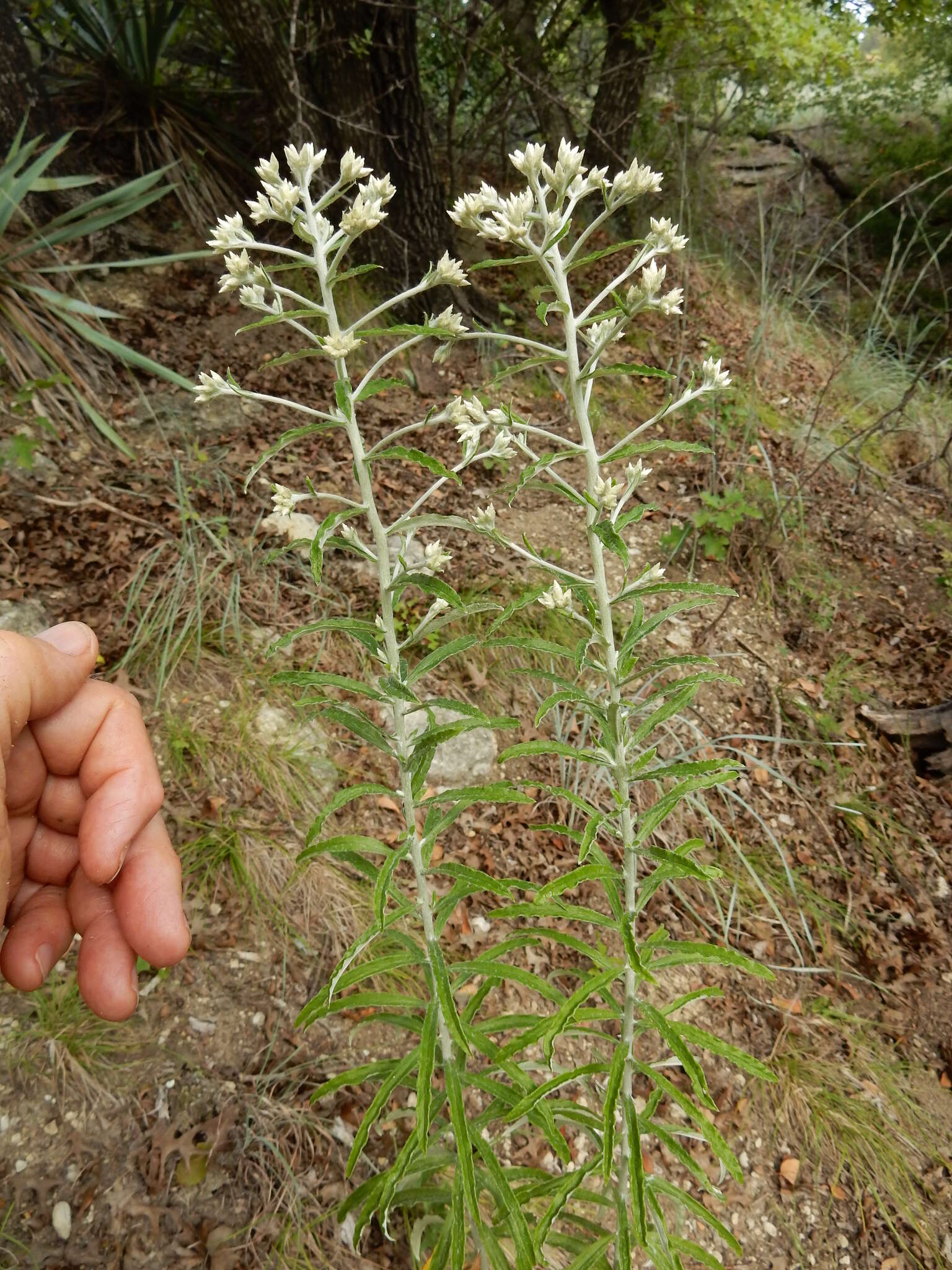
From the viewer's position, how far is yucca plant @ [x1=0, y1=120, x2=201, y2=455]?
3.56 m

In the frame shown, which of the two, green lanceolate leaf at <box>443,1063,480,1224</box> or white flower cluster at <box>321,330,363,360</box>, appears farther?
green lanceolate leaf at <box>443,1063,480,1224</box>

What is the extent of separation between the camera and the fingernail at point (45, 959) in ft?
5.02

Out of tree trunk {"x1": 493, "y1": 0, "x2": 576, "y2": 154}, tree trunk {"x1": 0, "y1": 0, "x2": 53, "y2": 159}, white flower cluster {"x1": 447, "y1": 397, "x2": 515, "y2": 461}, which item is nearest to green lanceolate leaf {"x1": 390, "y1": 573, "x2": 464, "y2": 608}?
white flower cluster {"x1": 447, "y1": 397, "x2": 515, "y2": 461}

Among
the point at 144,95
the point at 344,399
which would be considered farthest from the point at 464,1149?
the point at 144,95

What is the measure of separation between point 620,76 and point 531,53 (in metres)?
0.67

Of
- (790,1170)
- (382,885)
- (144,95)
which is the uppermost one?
(144,95)

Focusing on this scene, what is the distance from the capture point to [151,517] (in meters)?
3.34

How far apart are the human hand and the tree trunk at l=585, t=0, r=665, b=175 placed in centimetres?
517

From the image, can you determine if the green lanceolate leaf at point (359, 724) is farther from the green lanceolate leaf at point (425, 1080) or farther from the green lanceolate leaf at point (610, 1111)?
the green lanceolate leaf at point (610, 1111)

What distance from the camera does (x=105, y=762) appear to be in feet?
5.11

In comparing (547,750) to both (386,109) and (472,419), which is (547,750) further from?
(386,109)

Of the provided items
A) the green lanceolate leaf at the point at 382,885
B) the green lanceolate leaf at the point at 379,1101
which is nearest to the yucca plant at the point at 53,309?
the green lanceolate leaf at the point at 382,885

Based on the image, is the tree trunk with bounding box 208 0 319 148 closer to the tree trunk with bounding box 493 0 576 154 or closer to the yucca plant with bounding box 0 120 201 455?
the yucca plant with bounding box 0 120 201 455

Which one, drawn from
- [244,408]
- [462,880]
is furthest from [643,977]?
[244,408]
